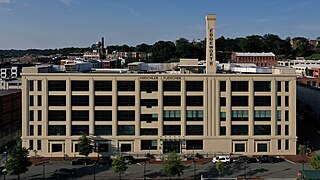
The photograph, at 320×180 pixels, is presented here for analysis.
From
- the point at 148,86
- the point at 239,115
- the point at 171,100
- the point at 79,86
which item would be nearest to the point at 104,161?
the point at 79,86

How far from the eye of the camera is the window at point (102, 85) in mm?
59781

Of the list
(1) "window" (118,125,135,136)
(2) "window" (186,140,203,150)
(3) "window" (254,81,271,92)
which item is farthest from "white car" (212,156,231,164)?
(1) "window" (118,125,135,136)

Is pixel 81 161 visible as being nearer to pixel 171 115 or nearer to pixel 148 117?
pixel 148 117

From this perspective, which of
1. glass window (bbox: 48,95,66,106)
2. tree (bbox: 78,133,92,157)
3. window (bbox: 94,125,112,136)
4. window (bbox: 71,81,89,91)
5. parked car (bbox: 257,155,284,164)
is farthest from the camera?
window (bbox: 94,125,112,136)

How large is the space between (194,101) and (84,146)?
17.4m

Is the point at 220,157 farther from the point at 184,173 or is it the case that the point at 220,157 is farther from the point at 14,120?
the point at 14,120

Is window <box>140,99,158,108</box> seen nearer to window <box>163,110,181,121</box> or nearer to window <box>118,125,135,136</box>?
window <box>163,110,181,121</box>

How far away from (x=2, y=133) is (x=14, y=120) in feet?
21.1

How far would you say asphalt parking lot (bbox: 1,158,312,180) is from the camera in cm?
4959

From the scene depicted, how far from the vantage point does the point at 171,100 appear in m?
59.9

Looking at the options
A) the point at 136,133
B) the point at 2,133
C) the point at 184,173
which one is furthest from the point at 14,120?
the point at 184,173

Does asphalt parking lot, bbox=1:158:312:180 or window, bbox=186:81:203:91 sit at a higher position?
window, bbox=186:81:203:91

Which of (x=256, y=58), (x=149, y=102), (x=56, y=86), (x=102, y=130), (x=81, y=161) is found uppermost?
(x=256, y=58)

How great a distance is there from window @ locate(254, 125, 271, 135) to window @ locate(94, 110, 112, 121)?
865 inches
